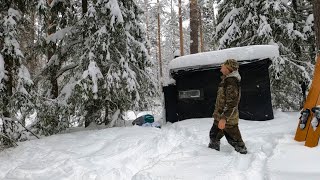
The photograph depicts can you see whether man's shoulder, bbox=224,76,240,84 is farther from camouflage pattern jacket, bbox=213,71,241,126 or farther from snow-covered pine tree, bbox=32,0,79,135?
snow-covered pine tree, bbox=32,0,79,135

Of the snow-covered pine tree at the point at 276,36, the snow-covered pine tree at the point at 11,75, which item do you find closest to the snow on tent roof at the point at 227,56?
the snow-covered pine tree at the point at 276,36

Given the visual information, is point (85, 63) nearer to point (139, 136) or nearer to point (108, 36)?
point (108, 36)

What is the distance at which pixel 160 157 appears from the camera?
5.54 m

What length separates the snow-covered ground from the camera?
449cm

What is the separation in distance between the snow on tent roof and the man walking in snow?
2.76 metres

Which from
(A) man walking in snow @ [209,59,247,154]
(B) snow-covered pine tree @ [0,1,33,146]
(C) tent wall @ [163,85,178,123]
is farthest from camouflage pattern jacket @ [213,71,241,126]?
(B) snow-covered pine tree @ [0,1,33,146]

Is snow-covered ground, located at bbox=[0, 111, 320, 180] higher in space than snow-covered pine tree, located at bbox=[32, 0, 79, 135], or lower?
lower

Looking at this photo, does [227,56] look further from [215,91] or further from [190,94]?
[190,94]

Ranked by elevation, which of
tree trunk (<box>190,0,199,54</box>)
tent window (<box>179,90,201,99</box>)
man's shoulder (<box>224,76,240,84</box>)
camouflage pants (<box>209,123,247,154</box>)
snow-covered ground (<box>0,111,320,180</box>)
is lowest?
snow-covered ground (<box>0,111,320,180</box>)

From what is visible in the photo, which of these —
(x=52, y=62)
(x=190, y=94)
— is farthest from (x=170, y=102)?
(x=52, y=62)

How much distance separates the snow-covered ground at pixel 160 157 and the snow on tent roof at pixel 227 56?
5.51ft

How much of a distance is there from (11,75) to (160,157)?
147 inches

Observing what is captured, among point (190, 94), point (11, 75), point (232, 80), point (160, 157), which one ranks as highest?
point (11, 75)

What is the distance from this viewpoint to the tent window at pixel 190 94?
8.84 m
